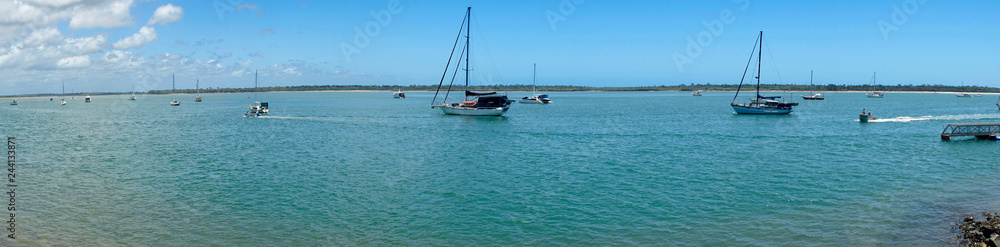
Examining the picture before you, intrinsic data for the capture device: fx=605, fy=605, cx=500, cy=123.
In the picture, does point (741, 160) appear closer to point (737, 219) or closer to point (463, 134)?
point (737, 219)

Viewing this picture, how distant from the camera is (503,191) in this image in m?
23.9

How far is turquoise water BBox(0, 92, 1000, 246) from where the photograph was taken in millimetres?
17516

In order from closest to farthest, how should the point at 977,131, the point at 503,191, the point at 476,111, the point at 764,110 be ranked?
1. the point at 503,191
2. the point at 977,131
3. the point at 476,111
4. the point at 764,110

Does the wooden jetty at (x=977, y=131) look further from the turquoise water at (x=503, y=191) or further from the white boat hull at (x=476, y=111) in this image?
the white boat hull at (x=476, y=111)

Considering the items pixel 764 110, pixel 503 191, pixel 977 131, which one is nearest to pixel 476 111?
pixel 764 110

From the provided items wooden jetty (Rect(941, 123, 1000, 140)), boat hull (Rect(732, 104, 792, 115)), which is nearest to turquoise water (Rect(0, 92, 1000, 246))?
wooden jetty (Rect(941, 123, 1000, 140))

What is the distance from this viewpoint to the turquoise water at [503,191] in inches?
690

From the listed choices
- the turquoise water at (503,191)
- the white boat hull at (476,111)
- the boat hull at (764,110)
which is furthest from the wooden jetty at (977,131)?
the white boat hull at (476,111)

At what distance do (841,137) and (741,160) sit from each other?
18.3 meters

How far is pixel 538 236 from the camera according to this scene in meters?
17.3

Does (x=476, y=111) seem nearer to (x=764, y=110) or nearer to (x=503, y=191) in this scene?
(x=764, y=110)

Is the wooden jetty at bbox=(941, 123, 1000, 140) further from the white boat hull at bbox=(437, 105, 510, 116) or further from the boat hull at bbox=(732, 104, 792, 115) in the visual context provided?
the white boat hull at bbox=(437, 105, 510, 116)

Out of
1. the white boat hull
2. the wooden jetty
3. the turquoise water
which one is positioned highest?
the white boat hull

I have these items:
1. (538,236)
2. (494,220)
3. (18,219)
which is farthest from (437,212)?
(18,219)
